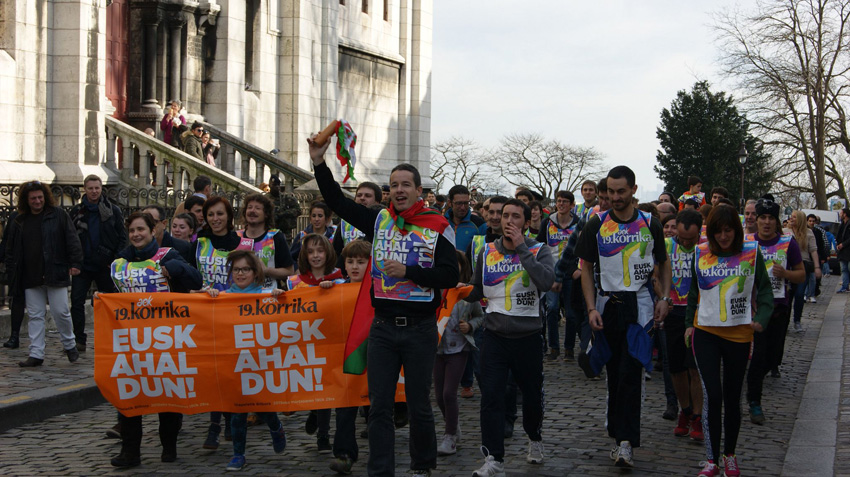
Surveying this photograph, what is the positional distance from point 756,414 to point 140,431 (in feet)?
17.1

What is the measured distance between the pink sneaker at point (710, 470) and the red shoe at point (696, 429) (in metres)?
1.34

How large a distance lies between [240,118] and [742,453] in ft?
63.0

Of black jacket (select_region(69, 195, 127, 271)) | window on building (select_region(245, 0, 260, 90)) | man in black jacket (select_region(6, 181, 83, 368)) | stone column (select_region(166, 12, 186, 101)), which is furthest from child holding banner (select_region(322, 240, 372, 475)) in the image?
window on building (select_region(245, 0, 260, 90))

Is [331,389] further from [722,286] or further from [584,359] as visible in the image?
[722,286]

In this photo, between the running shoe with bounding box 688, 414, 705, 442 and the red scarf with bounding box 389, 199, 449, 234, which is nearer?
the red scarf with bounding box 389, 199, 449, 234

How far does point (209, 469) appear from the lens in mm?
7762

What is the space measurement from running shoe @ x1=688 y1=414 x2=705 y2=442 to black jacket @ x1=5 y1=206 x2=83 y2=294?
21.6 ft

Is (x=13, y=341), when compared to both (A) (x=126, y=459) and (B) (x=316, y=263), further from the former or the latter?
(B) (x=316, y=263)

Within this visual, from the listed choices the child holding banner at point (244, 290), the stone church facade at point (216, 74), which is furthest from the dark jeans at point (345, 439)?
the stone church facade at point (216, 74)

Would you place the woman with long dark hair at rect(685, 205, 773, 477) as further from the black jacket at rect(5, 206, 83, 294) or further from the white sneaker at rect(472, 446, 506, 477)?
the black jacket at rect(5, 206, 83, 294)

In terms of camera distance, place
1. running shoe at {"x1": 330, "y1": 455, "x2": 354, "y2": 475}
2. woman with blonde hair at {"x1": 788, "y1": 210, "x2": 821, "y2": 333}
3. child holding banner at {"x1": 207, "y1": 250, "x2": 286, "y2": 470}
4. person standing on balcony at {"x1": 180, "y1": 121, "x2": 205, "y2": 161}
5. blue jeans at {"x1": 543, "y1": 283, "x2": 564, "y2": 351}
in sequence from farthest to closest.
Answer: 1. person standing on balcony at {"x1": 180, "y1": 121, "x2": 205, "y2": 161}
2. woman with blonde hair at {"x1": 788, "y1": 210, "x2": 821, "y2": 333}
3. blue jeans at {"x1": 543, "y1": 283, "x2": 564, "y2": 351}
4. child holding banner at {"x1": 207, "y1": 250, "x2": 286, "y2": 470}
5. running shoe at {"x1": 330, "y1": 455, "x2": 354, "y2": 475}

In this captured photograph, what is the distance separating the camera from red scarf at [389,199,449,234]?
272 inches

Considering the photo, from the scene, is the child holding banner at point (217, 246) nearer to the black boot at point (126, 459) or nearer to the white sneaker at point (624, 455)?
the black boot at point (126, 459)

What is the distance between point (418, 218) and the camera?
6.94 metres
